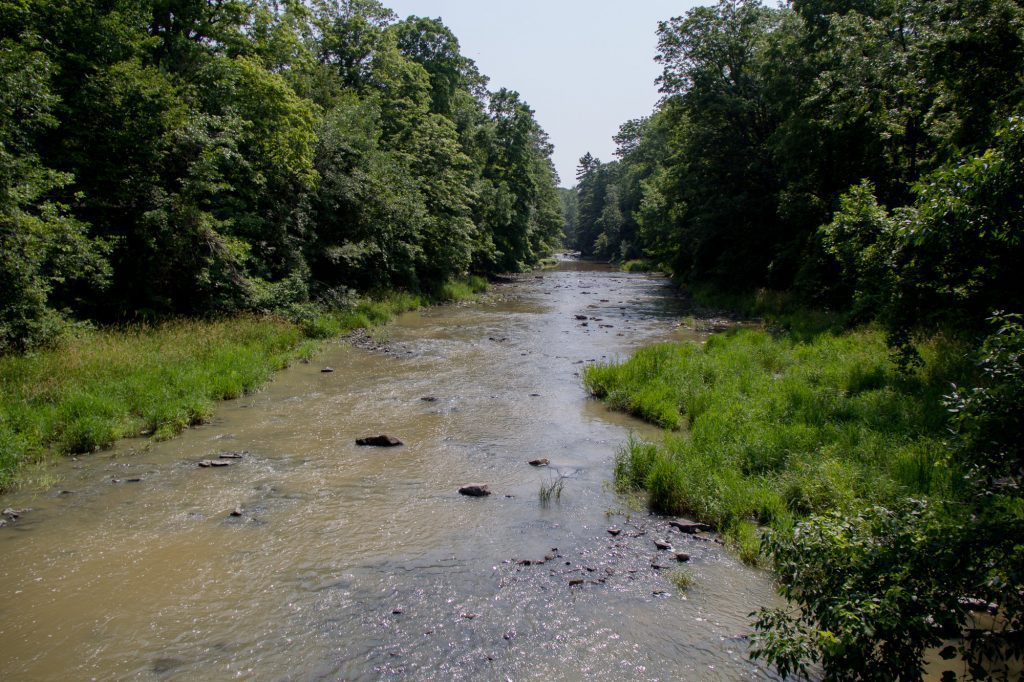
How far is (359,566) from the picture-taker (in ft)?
23.7

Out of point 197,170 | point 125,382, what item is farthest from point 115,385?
point 197,170

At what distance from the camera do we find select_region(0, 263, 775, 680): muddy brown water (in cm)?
566

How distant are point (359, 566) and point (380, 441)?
4.38 m

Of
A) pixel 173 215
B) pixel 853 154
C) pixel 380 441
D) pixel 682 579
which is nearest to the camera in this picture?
pixel 682 579

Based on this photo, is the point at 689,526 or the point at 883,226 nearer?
the point at 689,526

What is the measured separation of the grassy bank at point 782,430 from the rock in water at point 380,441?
4299mm

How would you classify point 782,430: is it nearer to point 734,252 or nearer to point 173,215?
point 173,215

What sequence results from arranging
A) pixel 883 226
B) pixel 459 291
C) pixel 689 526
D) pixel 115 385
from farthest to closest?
pixel 459 291
pixel 115 385
pixel 883 226
pixel 689 526

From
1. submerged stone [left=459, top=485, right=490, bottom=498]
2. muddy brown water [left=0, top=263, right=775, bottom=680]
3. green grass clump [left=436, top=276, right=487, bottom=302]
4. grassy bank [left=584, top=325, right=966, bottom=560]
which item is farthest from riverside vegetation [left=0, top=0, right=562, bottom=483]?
grassy bank [left=584, top=325, right=966, bottom=560]

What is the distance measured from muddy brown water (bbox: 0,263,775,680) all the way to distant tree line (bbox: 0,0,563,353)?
672 cm

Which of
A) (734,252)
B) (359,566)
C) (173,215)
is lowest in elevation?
(359,566)

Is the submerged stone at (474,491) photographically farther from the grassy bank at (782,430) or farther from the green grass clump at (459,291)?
the green grass clump at (459,291)

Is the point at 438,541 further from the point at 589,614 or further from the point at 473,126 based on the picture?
the point at 473,126

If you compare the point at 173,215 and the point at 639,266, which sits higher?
the point at 173,215
